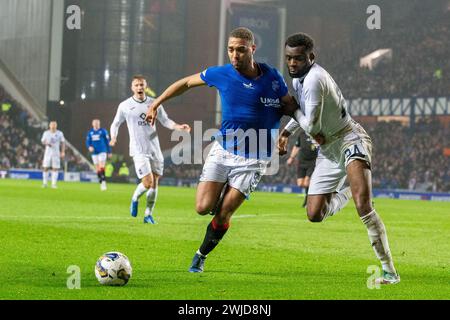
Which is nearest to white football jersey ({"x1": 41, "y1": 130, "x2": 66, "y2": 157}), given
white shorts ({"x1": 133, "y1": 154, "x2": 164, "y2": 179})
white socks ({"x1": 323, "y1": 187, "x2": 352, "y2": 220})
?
white shorts ({"x1": 133, "y1": 154, "x2": 164, "y2": 179})

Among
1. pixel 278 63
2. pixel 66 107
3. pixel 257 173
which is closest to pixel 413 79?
pixel 278 63

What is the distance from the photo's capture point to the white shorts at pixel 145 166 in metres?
15.1

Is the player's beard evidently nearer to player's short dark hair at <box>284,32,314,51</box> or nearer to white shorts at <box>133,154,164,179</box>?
player's short dark hair at <box>284,32,314,51</box>

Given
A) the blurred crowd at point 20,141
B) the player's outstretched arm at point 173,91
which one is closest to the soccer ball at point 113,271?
the player's outstretched arm at point 173,91

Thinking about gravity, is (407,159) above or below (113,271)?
above

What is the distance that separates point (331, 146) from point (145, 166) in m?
7.11

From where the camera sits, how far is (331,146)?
8.43 m

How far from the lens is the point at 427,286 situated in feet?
26.0

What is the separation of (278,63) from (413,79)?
7.38 metres

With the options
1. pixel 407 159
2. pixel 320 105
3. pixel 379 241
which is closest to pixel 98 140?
pixel 407 159

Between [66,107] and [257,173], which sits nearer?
[257,173]

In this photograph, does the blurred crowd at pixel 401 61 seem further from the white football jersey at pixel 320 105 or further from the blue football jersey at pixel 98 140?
the white football jersey at pixel 320 105

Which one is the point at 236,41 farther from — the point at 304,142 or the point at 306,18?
the point at 306,18

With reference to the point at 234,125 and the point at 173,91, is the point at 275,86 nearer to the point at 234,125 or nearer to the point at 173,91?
the point at 234,125
